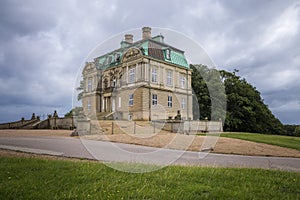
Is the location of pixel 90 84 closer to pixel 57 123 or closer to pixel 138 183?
pixel 138 183

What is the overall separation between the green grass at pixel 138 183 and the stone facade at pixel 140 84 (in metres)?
3.35

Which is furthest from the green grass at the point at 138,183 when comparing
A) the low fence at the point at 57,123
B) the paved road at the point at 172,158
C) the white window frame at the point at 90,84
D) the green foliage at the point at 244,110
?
the green foliage at the point at 244,110

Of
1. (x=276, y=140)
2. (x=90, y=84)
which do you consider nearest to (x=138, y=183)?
(x=90, y=84)

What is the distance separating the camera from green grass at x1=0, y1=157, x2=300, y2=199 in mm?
4984

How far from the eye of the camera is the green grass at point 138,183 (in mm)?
4984

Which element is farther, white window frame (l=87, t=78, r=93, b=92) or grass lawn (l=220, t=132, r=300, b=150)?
grass lawn (l=220, t=132, r=300, b=150)

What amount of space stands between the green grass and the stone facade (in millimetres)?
3350

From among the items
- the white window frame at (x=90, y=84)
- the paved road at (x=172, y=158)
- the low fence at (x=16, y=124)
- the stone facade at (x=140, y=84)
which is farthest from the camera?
the low fence at (x=16, y=124)

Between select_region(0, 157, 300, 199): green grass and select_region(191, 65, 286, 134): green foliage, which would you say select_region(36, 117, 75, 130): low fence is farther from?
select_region(191, 65, 286, 134): green foliage

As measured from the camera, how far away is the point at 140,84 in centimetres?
1336

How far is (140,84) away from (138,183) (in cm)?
815

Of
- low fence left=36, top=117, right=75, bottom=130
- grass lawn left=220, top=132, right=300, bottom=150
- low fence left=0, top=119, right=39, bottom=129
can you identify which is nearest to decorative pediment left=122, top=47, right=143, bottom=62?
low fence left=36, top=117, right=75, bottom=130

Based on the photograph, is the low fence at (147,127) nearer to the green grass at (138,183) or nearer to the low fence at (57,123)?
the low fence at (57,123)

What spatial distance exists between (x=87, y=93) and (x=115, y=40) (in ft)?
11.6
